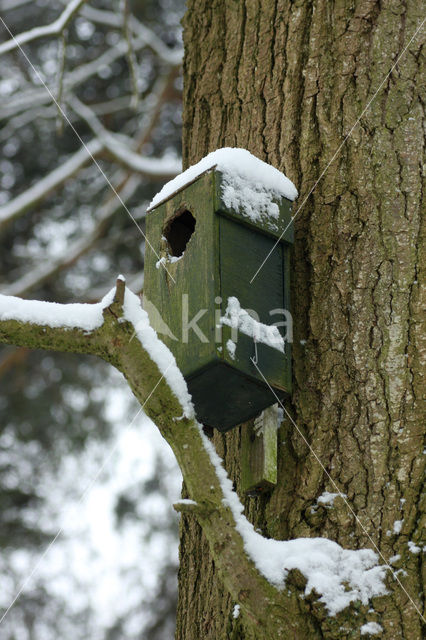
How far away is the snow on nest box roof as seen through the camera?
75.2 inches

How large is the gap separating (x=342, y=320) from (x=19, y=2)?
16.7 feet

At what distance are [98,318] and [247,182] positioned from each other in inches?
22.0

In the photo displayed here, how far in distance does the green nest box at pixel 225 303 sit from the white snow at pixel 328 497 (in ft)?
0.79

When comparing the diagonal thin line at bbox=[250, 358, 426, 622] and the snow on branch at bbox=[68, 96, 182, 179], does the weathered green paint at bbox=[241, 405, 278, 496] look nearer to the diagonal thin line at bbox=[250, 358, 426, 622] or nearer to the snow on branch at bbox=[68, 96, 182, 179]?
the diagonal thin line at bbox=[250, 358, 426, 622]

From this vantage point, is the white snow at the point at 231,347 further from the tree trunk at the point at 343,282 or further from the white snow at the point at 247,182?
the white snow at the point at 247,182

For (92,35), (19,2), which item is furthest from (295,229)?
(92,35)

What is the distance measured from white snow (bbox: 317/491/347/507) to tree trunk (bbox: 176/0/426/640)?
0.04 ft

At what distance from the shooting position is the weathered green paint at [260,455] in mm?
1815

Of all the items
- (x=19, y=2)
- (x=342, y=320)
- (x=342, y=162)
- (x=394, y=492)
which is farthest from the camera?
(x=19, y=2)

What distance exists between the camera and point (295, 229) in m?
2.06

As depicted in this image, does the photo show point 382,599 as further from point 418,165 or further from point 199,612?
point 418,165

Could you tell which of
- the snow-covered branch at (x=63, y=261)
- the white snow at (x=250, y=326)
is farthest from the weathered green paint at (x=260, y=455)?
the snow-covered branch at (x=63, y=261)

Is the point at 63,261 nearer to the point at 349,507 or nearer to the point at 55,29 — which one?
the point at 55,29

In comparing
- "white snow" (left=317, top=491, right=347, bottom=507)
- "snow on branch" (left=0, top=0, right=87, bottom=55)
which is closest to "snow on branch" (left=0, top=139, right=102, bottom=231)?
"snow on branch" (left=0, top=0, right=87, bottom=55)
